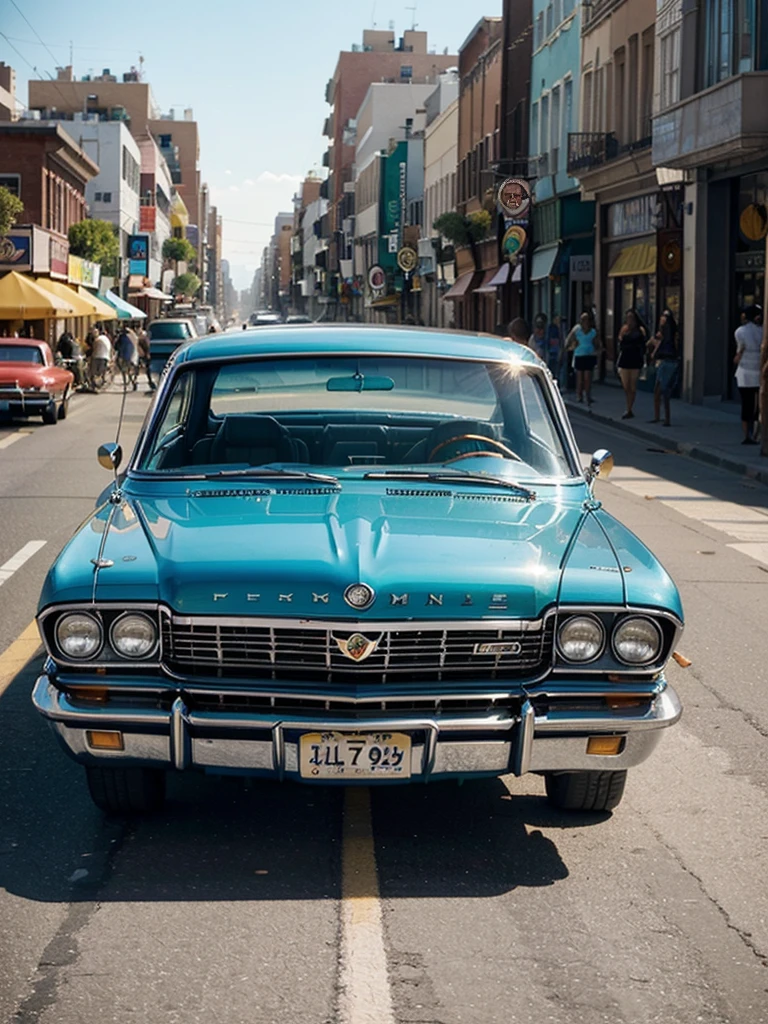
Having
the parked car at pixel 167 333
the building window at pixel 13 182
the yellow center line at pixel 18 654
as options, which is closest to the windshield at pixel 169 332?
the parked car at pixel 167 333

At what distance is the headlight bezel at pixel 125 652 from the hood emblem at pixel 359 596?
61 centimetres

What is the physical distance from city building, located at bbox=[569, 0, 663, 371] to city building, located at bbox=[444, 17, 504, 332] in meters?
13.7

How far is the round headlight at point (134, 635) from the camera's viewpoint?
4.90 meters

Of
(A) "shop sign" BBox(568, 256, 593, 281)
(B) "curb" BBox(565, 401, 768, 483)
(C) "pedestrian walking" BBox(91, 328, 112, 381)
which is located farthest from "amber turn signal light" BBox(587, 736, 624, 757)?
(A) "shop sign" BBox(568, 256, 593, 281)

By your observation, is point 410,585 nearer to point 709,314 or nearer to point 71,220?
point 709,314

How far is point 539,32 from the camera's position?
167 feet

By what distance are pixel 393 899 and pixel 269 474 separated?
1.90 meters

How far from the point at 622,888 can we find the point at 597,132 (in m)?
37.1

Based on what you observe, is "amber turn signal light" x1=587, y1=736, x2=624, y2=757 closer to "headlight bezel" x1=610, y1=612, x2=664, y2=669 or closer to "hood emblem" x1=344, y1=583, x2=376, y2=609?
"headlight bezel" x1=610, y1=612, x2=664, y2=669

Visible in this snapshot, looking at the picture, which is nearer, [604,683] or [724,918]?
[724,918]

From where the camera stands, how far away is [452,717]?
4.82 meters

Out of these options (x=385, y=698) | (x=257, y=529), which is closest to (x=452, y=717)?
(x=385, y=698)

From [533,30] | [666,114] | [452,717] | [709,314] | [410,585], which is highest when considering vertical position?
[533,30]

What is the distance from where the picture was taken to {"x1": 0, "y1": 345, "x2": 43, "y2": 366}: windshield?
28109mm
